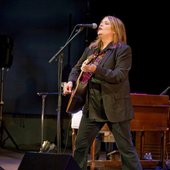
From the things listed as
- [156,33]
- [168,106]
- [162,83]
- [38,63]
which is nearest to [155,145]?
[168,106]

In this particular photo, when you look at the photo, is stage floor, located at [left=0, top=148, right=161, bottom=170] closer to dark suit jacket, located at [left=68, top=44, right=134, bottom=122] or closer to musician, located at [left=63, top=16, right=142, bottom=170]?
musician, located at [left=63, top=16, right=142, bottom=170]

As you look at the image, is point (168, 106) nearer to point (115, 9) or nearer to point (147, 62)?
point (147, 62)

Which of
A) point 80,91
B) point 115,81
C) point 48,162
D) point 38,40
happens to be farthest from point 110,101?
point 38,40

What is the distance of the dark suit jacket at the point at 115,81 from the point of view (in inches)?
158

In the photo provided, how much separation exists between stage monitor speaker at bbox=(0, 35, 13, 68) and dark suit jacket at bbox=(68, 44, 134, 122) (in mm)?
3973

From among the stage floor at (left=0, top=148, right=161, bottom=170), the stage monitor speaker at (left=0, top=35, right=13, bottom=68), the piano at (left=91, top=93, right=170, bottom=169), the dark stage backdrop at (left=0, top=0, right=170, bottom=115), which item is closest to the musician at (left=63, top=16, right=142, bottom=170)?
the piano at (left=91, top=93, right=170, bottom=169)

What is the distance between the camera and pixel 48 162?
333 centimetres

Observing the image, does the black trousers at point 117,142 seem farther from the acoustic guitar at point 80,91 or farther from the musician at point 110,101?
the acoustic guitar at point 80,91

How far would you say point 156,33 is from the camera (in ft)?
26.7

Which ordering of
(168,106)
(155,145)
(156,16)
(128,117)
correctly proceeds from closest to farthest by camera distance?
(128,117)
(168,106)
(155,145)
(156,16)

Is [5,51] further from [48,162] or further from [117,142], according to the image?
[48,162]

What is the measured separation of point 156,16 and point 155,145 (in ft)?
9.21

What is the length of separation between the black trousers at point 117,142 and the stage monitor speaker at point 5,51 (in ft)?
13.2

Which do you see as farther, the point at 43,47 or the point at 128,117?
the point at 43,47
